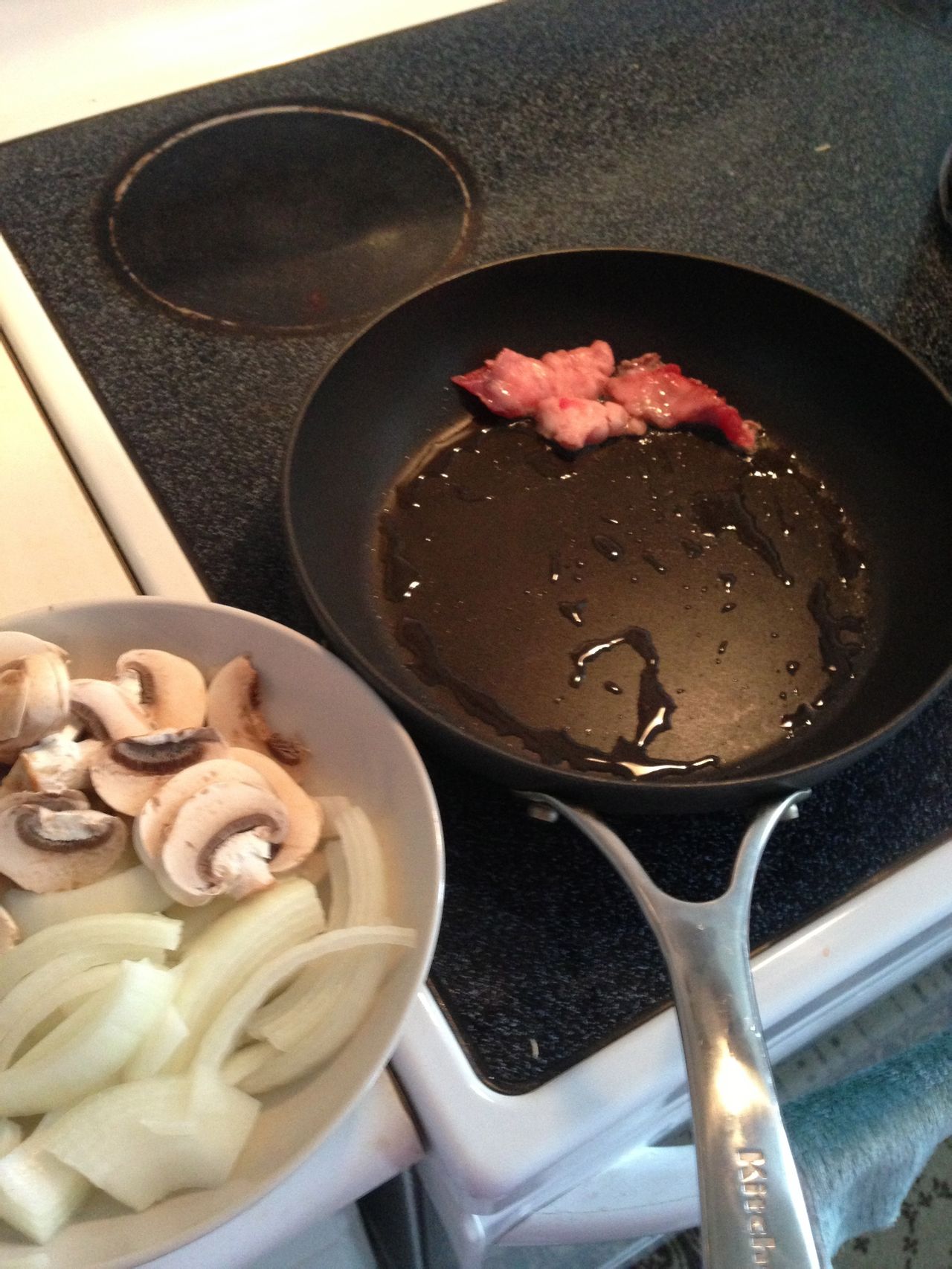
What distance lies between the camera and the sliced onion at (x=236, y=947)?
0.44 meters

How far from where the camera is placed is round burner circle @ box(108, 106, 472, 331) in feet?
2.76

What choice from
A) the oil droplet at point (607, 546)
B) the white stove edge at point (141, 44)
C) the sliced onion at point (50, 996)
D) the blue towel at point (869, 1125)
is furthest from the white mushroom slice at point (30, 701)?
Result: the white stove edge at point (141, 44)

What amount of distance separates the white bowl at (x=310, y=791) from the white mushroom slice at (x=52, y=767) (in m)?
0.07

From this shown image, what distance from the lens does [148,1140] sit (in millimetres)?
399

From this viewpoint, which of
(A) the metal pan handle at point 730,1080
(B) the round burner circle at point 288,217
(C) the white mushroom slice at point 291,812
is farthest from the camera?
(B) the round burner circle at point 288,217

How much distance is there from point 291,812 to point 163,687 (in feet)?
0.32

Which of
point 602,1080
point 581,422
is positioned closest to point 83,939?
point 602,1080

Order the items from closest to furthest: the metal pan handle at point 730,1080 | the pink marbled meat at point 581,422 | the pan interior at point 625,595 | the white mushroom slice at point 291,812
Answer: the metal pan handle at point 730,1080 < the white mushroom slice at point 291,812 < the pan interior at point 625,595 < the pink marbled meat at point 581,422

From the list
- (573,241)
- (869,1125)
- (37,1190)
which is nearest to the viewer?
(37,1190)

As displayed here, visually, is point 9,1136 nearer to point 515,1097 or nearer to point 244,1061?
point 244,1061

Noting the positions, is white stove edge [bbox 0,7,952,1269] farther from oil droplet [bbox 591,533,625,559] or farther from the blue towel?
oil droplet [bbox 591,533,625,559]

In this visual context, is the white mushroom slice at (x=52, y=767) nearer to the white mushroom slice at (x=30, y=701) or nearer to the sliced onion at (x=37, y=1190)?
the white mushroom slice at (x=30, y=701)

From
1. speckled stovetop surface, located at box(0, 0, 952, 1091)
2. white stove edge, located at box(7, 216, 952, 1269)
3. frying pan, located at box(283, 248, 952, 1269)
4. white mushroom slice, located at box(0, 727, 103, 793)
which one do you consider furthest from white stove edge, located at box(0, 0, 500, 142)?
white mushroom slice, located at box(0, 727, 103, 793)

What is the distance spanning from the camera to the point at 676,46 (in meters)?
1.08
